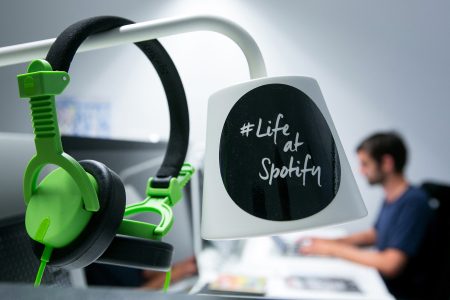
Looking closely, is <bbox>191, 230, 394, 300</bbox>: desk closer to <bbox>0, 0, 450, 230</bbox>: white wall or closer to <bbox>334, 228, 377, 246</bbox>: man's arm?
<bbox>334, 228, 377, 246</bbox>: man's arm

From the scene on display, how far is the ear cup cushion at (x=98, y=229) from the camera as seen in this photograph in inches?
10.0

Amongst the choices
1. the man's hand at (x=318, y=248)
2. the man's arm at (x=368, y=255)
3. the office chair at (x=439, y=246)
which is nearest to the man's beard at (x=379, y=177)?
the office chair at (x=439, y=246)

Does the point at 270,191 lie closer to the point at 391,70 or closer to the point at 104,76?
the point at 104,76

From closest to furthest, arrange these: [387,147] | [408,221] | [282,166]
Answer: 1. [282,166]
2. [408,221]
3. [387,147]

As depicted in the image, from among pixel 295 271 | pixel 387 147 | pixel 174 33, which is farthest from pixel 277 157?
pixel 387 147

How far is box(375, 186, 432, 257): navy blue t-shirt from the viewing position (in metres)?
1.99

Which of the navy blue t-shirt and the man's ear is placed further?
the man's ear

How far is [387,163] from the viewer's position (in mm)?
2297

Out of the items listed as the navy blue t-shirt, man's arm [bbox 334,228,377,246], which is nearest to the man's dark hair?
the navy blue t-shirt

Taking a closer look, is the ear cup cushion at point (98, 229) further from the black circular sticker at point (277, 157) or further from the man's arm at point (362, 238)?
the man's arm at point (362, 238)

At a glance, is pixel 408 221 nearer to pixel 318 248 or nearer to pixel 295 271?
pixel 318 248

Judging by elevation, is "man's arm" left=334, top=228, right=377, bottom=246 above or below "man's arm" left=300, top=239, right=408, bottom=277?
below

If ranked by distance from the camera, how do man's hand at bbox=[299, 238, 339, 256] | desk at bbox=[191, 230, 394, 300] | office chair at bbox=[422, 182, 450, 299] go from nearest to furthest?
1. desk at bbox=[191, 230, 394, 300]
2. office chair at bbox=[422, 182, 450, 299]
3. man's hand at bbox=[299, 238, 339, 256]

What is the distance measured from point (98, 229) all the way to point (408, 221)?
203 cm
